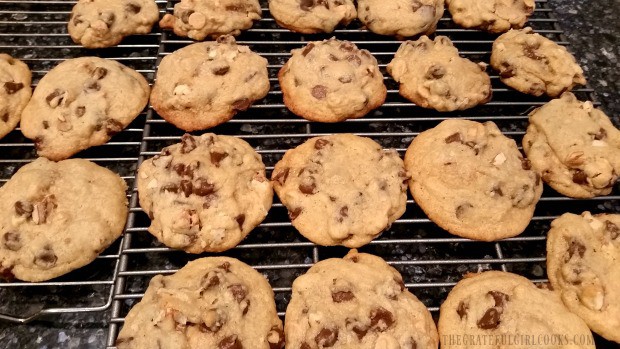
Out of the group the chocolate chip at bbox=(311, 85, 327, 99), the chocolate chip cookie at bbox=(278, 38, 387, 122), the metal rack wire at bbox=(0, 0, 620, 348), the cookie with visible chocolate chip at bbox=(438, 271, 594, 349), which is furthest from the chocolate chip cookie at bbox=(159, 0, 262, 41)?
the cookie with visible chocolate chip at bbox=(438, 271, 594, 349)

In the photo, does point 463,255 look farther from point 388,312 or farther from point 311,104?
point 311,104

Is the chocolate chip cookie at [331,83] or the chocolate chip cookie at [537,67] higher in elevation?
the chocolate chip cookie at [537,67]

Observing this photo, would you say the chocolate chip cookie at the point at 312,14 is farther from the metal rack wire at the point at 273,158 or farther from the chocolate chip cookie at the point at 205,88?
the chocolate chip cookie at the point at 205,88

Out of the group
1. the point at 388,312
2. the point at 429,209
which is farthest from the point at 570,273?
the point at 388,312

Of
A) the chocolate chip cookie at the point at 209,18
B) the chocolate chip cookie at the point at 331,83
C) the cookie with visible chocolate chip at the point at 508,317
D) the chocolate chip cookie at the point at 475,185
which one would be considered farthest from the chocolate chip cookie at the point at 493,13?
the cookie with visible chocolate chip at the point at 508,317

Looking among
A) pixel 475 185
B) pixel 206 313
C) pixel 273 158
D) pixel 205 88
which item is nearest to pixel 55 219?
pixel 206 313

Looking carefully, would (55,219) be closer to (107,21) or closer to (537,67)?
(107,21)
